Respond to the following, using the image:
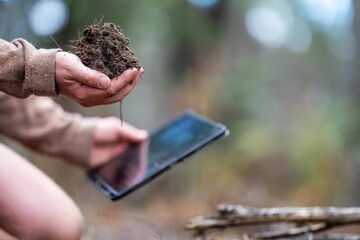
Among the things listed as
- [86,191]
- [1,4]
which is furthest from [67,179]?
[1,4]

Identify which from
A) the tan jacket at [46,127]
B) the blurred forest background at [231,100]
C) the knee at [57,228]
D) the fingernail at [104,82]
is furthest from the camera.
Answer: the blurred forest background at [231,100]

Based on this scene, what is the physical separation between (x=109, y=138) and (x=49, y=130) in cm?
22

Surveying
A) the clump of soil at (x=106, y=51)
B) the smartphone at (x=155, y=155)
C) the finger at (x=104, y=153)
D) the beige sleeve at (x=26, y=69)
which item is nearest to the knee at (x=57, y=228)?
the smartphone at (x=155, y=155)

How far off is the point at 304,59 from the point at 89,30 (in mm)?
A: 8178

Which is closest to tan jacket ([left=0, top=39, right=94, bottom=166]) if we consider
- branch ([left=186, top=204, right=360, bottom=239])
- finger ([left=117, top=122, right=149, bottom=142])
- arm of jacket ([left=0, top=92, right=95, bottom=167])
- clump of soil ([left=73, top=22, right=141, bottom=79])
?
arm of jacket ([left=0, top=92, right=95, bottom=167])

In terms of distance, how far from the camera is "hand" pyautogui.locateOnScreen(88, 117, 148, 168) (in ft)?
7.27

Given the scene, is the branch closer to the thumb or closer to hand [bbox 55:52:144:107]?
the thumb

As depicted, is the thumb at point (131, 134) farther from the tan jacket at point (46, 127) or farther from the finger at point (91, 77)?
the finger at point (91, 77)

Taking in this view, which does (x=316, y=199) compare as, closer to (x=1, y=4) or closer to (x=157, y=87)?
(x=1, y=4)

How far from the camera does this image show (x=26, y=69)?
125cm

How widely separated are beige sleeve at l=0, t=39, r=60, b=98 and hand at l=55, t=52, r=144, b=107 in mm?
19

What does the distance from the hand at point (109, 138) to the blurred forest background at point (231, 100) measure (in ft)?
1.14

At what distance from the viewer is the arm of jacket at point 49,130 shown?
215cm

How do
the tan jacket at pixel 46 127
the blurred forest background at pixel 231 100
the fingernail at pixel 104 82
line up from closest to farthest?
the fingernail at pixel 104 82 < the tan jacket at pixel 46 127 < the blurred forest background at pixel 231 100
